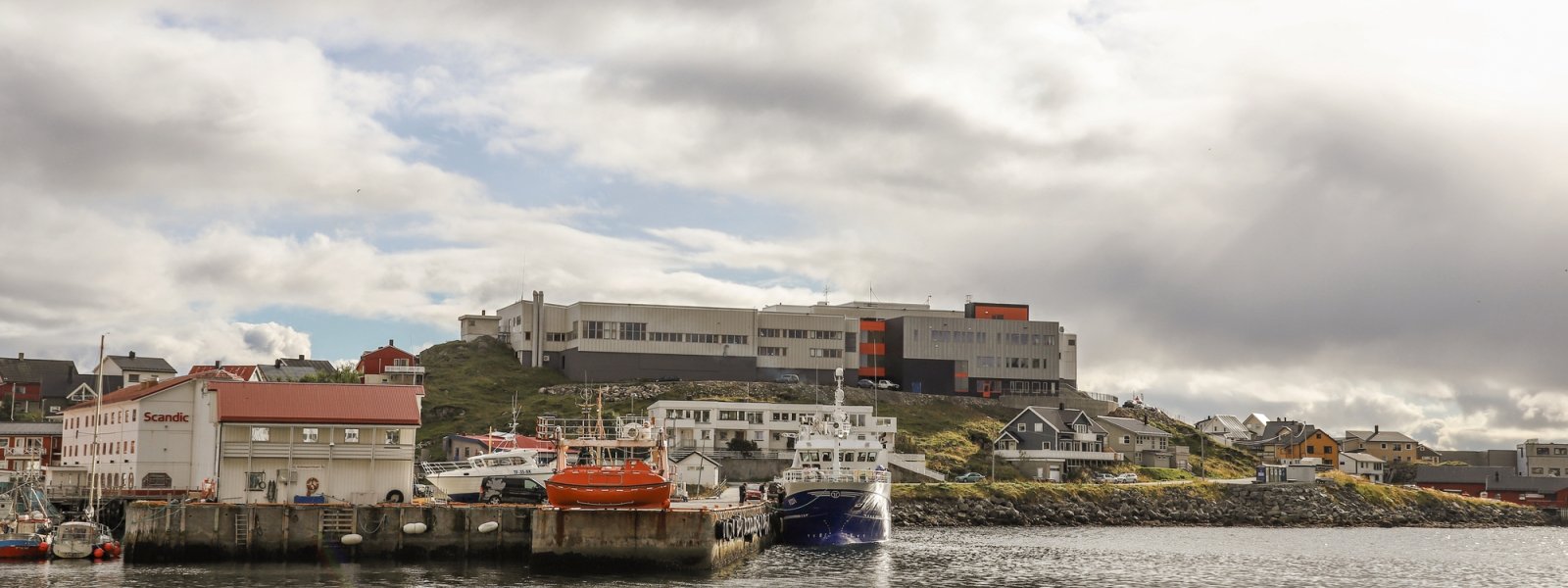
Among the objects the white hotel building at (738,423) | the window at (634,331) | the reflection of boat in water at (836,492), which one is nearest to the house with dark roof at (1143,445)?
the white hotel building at (738,423)

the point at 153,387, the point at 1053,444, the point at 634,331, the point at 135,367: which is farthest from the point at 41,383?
the point at 1053,444

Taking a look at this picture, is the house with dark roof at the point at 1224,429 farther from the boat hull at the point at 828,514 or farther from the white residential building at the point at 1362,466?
the boat hull at the point at 828,514

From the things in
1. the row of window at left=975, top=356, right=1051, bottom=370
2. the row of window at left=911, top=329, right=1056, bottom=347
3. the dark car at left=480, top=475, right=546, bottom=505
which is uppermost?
the row of window at left=911, top=329, right=1056, bottom=347

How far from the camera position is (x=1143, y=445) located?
141 m

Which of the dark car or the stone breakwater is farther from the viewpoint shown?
the stone breakwater

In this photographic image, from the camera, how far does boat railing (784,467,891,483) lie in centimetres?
7938

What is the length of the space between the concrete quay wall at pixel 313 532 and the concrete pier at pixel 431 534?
4cm

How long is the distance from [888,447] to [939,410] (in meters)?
24.1

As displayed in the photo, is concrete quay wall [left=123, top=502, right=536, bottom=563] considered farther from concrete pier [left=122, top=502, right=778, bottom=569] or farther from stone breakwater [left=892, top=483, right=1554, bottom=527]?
stone breakwater [left=892, top=483, right=1554, bottom=527]

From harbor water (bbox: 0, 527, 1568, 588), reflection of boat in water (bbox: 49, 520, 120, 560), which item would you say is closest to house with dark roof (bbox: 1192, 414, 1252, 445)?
harbor water (bbox: 0, 527, 1568, 588)

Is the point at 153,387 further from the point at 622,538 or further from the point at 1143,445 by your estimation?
the point at 1143,445

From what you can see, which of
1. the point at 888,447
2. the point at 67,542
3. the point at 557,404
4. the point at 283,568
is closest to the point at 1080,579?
the point at 283,568

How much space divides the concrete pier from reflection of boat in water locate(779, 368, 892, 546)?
12579mm

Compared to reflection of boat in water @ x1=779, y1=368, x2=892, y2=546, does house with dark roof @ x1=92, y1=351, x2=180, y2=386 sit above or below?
above
